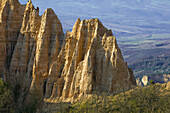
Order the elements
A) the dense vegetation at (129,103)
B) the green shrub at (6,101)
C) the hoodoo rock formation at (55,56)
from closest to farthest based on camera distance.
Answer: the dense vegetation at (129,103) < the hoodoo rock formation at (55,56) < the green shrub at (6,101)

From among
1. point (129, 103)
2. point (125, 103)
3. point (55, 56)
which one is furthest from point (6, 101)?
point (129, 103)

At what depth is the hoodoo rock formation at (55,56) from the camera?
2144 inches

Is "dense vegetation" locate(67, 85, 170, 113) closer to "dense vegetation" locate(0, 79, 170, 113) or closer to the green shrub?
"dense vegetation" locate(0, 79, 170, 113)

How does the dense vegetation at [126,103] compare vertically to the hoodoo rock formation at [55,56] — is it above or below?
below

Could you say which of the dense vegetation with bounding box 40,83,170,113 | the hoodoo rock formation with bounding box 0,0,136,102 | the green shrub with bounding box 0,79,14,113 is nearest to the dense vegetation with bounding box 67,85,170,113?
the dense vegetation with bounding box 40,83,170,113

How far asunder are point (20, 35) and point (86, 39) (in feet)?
38.6

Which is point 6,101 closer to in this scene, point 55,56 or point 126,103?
point 55,56

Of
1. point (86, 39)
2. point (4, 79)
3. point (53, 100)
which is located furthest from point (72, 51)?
point (4, 79)

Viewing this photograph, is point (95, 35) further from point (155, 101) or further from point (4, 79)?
point (4, 79)

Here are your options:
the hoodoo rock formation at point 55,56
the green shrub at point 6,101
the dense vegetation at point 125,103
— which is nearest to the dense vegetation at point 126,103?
the dense vegetation at point 125,103

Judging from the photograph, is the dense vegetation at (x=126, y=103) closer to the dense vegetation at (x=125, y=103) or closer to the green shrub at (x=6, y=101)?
the dense vegetation at (x=125, y=103)

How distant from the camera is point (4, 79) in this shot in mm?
62406

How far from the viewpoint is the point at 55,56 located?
60219mm

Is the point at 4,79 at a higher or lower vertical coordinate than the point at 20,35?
lower
